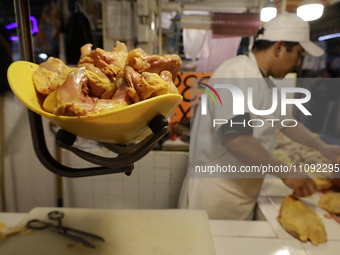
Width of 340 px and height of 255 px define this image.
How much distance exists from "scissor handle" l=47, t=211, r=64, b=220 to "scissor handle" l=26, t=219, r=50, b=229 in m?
0.03

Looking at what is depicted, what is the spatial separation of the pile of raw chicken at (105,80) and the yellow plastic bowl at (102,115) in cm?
2

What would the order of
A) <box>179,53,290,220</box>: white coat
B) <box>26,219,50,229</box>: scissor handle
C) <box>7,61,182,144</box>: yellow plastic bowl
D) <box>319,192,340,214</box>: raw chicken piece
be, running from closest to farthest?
<box>7,61,182,144</box>: yellow plastic bowl
<box>26,219,50,229</box>: scissor handle
<box>319,192,340,214</box>: raw chicken piece
<box>179,53,290,220</box>: white coat

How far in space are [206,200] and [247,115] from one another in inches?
24.5

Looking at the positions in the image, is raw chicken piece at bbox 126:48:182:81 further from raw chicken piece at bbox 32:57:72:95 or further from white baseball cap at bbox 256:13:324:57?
white baseball cap at bbox 256:13:324:57

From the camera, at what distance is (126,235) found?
909 mm

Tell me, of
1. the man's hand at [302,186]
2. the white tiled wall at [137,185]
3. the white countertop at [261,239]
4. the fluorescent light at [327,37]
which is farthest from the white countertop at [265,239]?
the fluorescent light at [327,37]

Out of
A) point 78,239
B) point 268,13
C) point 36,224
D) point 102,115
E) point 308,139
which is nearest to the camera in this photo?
point 102,115

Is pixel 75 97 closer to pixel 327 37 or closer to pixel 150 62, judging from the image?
pixel 150 62

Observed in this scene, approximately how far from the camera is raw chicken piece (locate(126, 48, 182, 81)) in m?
0.52

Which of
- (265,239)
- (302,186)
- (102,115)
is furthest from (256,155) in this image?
(102,115)

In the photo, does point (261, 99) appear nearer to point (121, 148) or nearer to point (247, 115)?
point (247, 115)

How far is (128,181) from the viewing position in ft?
6.41

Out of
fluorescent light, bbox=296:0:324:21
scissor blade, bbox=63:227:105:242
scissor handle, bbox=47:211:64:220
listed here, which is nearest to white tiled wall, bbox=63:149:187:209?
scissor handle, bbox=47:211:64:220

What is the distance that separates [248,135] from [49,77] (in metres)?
1.08
